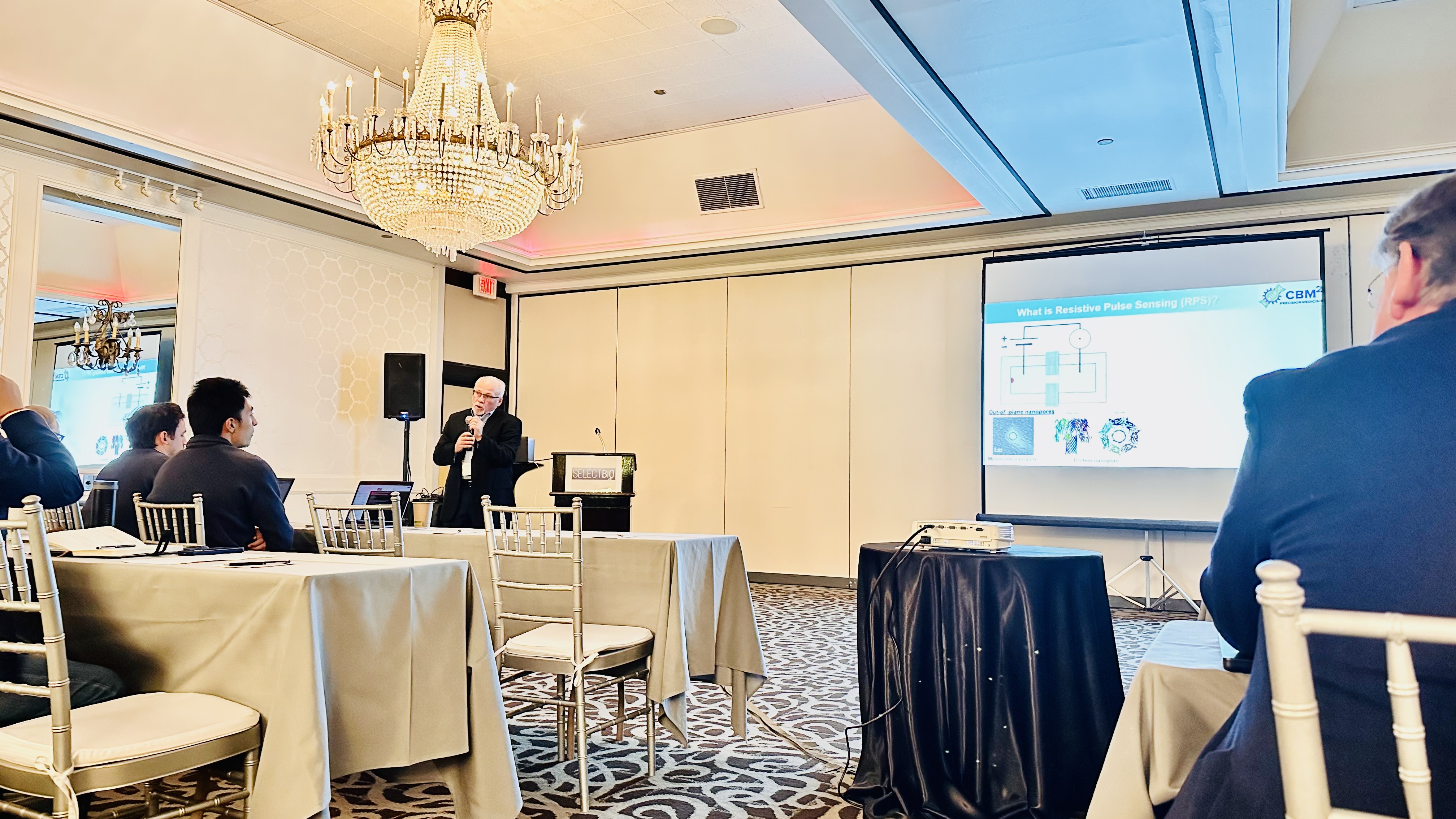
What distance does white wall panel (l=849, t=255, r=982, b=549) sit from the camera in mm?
7895

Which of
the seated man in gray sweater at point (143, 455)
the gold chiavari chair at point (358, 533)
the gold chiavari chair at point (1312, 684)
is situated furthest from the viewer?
the seated man in gray sweater at point (143, 455)

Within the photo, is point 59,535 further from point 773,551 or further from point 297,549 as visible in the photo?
point 773,551

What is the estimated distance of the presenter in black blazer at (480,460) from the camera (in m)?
5.09

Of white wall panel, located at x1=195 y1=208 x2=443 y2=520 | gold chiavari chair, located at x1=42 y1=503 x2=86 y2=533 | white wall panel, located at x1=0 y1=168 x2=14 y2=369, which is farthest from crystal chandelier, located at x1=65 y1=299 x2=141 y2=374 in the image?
gold chiavari chair, located at x1=42 y1=503 x2=86 y2=533

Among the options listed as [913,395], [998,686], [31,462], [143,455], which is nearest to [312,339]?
[143,455]

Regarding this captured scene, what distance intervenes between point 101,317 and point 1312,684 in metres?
7.44

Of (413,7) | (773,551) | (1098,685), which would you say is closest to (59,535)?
(1098,685)

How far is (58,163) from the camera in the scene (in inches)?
236

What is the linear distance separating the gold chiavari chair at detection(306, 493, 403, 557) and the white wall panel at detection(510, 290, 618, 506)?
19.0 feet

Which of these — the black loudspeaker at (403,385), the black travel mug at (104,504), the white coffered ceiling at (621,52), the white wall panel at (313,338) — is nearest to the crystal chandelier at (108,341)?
the white wall panel at (313,338)

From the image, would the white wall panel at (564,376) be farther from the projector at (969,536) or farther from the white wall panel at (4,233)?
the projector at (969,536)

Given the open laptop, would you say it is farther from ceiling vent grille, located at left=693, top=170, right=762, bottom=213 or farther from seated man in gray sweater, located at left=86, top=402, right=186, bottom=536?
ceiling vent grille, located at left=693, top=170, right=762, bottom=213

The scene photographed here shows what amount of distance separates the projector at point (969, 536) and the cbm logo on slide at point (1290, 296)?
5044 mm

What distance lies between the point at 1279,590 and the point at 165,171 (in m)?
7.30
